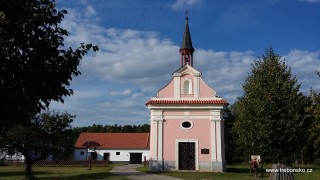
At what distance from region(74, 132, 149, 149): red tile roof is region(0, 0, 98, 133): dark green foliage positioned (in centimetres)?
5522

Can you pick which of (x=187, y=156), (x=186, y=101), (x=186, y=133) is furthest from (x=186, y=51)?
(x=187, y=156)

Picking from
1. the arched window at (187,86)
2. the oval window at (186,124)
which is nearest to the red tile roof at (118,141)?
the arched window at (187,86)

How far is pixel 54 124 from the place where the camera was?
34469 millimetres

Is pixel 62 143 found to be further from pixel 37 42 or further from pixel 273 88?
pixel 37 42

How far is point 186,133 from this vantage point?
2798 centimetres

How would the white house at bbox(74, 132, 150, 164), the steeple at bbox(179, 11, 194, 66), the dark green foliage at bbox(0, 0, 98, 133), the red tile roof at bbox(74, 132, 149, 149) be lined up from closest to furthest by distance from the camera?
the dark green foliage at bbox(0, 0, 98, 133), the steeple at bbox(179, 11, 194, 66), the white house at bbox(74, 132, 150, 164), the red tile roof at bbox(74, 132, 149, 149)

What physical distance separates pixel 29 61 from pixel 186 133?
2165 cm

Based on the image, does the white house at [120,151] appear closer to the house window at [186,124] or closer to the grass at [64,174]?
the grass at [64,174]

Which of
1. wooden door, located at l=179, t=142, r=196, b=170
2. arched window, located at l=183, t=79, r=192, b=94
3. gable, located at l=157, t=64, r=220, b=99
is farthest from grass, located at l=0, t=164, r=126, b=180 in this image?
arched window, located at l=183, t=79, r=192, b=94

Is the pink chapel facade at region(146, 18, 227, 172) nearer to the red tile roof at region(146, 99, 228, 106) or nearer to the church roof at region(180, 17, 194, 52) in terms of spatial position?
the red tile roof at region(146, 99, 228, 106)

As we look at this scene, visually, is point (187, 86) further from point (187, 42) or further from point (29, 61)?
point (29, 61)

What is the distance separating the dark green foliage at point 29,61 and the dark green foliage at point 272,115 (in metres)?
21.3

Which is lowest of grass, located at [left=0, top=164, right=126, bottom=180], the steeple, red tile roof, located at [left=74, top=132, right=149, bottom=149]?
grass, located at [left=0, top=164, right=126, bottom=180]

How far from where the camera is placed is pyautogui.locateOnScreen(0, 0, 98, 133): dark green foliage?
7004 mm
